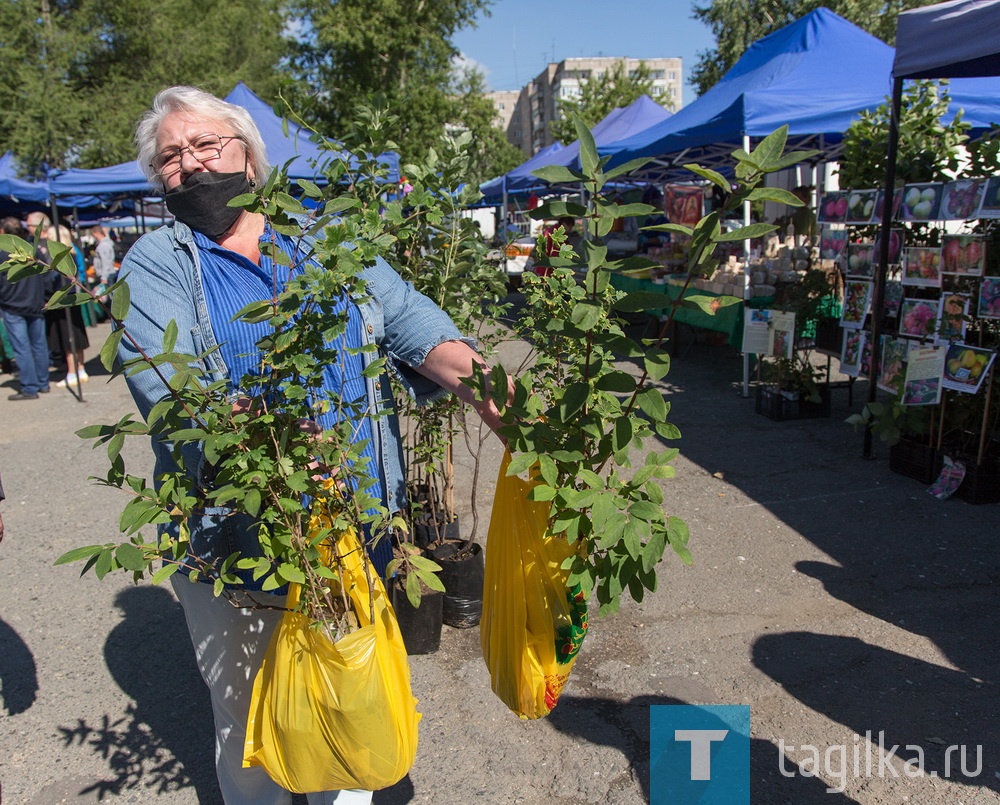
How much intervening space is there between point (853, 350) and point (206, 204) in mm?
5110

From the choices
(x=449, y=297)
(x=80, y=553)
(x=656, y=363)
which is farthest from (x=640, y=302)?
(x=449, y=297)

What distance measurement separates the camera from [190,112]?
5.81ft

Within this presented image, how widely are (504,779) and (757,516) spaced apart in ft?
8.36

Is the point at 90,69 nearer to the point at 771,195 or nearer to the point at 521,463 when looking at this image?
the point at 521,463

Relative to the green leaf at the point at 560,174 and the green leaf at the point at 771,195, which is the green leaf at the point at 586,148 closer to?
the green leaf at the point at 560,174

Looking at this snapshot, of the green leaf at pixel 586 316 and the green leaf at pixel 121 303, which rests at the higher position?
the green leaf at pixel 121 303

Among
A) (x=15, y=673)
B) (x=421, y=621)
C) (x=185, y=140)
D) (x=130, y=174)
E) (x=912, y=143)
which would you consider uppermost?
(x=130, y=174)

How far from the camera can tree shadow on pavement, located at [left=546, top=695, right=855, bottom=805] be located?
7.76 ft

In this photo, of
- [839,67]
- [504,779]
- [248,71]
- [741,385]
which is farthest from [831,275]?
[248,71]

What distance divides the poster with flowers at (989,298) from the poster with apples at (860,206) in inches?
47.1

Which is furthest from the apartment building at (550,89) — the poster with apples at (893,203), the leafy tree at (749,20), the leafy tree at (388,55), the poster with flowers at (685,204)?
the poster with apples at (893,203)

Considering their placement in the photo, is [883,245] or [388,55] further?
[388,55]

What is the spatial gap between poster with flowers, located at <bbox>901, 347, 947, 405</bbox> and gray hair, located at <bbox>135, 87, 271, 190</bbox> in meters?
4.11

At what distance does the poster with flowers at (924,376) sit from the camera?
4.55 m
